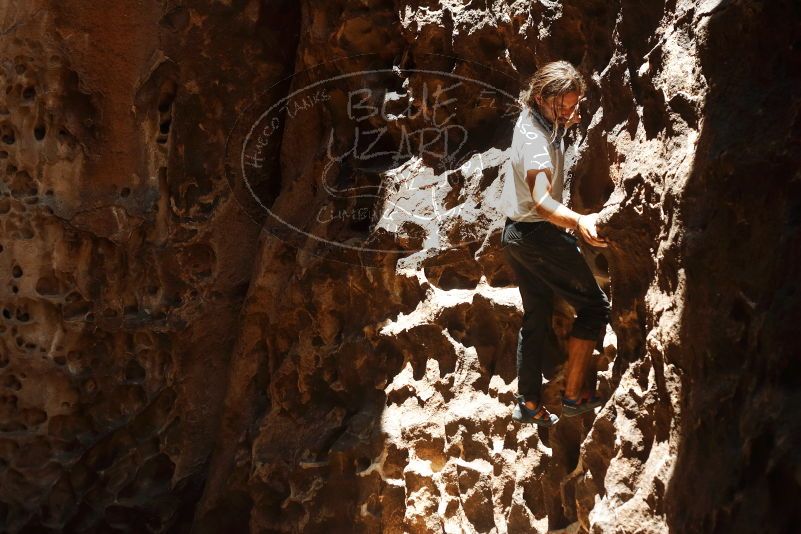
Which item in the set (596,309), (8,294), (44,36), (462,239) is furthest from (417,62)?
(8,294)

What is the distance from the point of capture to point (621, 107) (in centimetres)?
257

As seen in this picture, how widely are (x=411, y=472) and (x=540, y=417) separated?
779 mm

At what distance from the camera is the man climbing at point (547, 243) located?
96.2 inches

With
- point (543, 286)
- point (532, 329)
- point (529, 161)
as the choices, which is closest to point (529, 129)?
point (529, 161)

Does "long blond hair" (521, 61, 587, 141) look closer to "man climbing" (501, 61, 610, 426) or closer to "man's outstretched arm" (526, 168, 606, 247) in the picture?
"man climbing" (501, 61, 610, 426)

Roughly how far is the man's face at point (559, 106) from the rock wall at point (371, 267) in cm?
16

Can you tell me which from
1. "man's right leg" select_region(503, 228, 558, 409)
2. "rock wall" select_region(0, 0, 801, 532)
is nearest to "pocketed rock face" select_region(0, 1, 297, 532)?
"rock wall" select_region(0, 0, 801, 532)

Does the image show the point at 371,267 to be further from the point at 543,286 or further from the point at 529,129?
the point at 529,129

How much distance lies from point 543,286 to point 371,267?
1009mm

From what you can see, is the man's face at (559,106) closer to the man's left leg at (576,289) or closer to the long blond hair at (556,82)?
the long blond hair at (556,82)

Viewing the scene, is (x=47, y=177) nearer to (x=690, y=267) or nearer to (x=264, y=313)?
(x=264, y=313)

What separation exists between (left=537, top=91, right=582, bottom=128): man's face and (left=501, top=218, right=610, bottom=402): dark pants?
28 centimetres

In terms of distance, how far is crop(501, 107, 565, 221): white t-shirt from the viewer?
2439 mm
